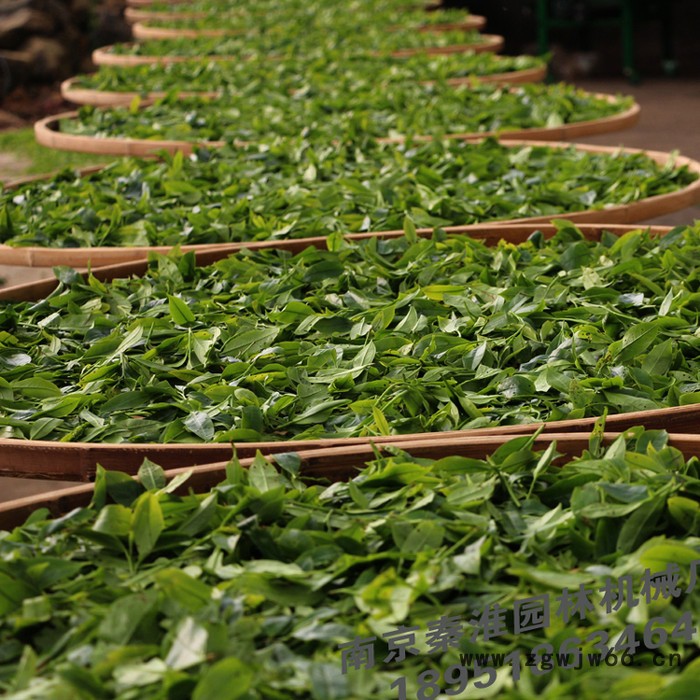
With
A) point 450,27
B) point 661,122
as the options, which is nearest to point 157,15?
point 450,27

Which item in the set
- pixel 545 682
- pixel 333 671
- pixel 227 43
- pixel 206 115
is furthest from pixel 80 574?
pixel 227 43

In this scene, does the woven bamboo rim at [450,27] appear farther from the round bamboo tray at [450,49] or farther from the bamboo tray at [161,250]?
the bamboo tray at [161,250]

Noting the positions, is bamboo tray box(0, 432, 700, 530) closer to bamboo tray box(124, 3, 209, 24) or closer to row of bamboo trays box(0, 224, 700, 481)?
row of bamboo trays box(0, 224, 700, 481)

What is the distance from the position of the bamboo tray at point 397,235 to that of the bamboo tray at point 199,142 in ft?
2.40

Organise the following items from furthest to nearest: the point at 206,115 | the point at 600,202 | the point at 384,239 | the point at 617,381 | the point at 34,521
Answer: the point at 206,115
the point at 600,202
the point at 384,239
the point at 617,381
the point at 34,521

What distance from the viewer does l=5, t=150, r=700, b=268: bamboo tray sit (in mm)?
2174

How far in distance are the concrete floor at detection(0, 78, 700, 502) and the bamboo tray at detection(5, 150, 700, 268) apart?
2042 mm

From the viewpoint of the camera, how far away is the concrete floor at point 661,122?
4.78 metres

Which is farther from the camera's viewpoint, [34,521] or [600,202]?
[600,202]

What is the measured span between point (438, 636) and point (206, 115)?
282 centimetres

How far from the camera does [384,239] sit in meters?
2.20

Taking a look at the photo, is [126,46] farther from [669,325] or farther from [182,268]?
[669,325]

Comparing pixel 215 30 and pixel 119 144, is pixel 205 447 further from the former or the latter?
pixel 215 30

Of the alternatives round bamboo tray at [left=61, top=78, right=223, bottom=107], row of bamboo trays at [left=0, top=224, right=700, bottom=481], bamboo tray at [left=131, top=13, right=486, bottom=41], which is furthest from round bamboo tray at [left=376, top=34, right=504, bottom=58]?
row of bamboo trays at [left=0, top=224, right=700, bottom=481]
